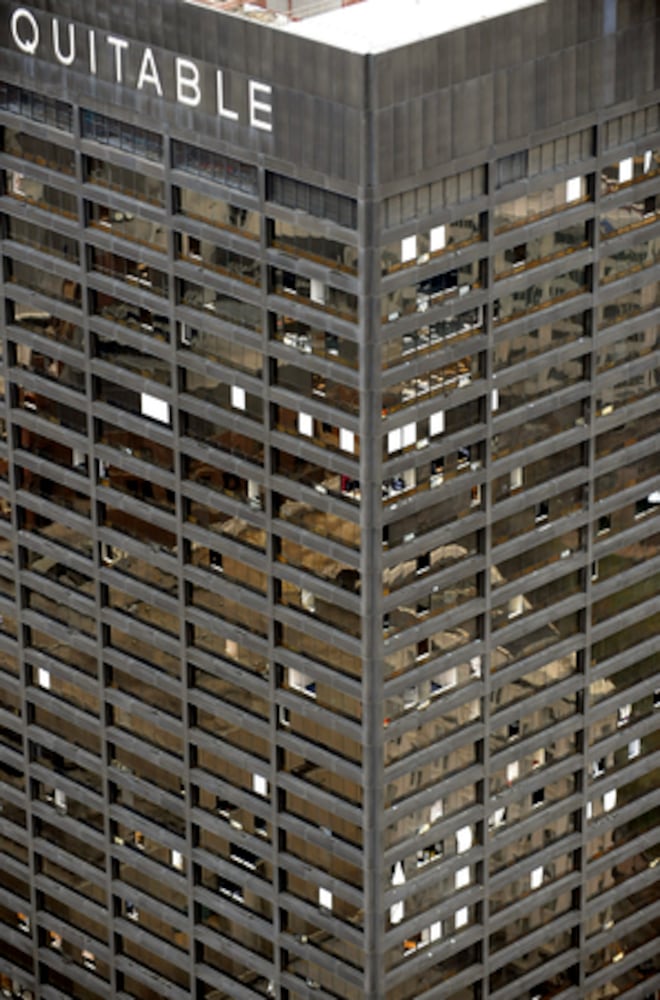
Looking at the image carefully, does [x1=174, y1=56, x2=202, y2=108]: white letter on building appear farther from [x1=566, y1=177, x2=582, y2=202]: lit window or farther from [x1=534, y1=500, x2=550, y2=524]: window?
[x1=534, y1=500, x2=550, y2=524]: window

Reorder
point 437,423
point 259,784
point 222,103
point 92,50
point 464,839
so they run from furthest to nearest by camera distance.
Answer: point 464,839
point 259,784
point 92,50
point 437,423
point 222,103

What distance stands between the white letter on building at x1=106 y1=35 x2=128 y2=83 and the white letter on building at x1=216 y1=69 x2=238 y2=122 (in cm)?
705

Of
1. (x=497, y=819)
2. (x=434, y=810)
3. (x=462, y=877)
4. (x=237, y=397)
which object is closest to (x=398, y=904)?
(x=462, y=877)

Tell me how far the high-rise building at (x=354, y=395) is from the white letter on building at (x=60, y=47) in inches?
6.2

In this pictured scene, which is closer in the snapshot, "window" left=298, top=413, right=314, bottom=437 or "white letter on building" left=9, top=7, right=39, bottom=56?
"window" left=298, top=413, right=314, bottom=437

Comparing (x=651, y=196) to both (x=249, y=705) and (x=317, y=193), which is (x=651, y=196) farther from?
(x=249, y=705)

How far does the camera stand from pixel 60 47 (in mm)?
185750

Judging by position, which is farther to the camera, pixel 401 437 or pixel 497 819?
pixel 497 819

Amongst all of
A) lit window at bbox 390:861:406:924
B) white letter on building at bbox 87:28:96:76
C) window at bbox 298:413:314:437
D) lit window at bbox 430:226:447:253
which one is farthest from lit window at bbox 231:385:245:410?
lit window at bbox 390:861:406:924

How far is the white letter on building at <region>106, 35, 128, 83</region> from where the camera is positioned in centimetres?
18162

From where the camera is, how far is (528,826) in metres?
199

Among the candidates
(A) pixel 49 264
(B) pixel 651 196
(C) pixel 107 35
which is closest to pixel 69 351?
(A) pixel 49 264

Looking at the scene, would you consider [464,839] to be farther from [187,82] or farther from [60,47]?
[60,47]

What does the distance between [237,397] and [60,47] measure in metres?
21.5
